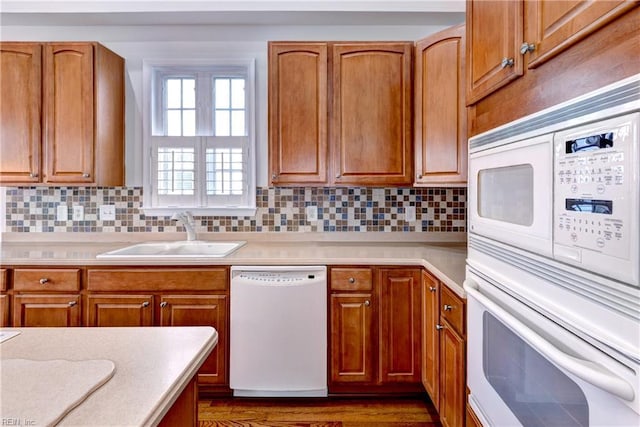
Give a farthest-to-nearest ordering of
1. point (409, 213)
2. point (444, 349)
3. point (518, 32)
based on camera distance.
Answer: point (409, 213)
point (444, 349)
point (518, 32)

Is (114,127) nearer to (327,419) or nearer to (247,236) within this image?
(247,236)

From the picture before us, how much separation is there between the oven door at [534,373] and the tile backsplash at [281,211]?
4.90 ft

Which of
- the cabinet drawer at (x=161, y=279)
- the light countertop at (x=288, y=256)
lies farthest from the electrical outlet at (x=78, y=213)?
the cabinet drawer at (x=161, y=279)

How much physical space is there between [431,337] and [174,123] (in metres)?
2.32

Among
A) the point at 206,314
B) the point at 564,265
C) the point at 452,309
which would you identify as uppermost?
the point at 564,265

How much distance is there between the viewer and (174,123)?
2834 millimetres

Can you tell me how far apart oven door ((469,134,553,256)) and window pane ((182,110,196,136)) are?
220cm

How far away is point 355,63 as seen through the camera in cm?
241

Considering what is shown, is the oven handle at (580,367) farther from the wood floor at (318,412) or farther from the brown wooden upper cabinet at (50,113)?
the brown wooden upper cabinet at (50,113)

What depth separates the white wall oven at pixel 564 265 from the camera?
1.91 ft

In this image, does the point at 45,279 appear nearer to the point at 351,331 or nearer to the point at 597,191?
the point at 351,331

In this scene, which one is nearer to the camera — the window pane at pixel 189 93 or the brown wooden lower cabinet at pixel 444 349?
the brown wooden lower cabinet at pixel 444 349

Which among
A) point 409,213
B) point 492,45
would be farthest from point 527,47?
point 409,213

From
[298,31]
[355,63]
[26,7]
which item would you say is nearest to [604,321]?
[355,63]
